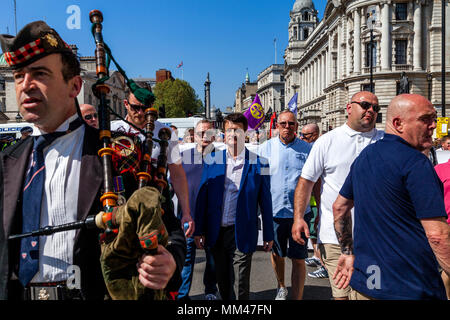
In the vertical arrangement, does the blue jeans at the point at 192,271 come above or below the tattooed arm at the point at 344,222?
below

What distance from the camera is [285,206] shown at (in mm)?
5602

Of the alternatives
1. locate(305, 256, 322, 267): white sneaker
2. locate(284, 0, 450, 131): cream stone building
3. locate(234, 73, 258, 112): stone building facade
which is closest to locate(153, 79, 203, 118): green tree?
locate(284, 0, 450, 131): cream stone building

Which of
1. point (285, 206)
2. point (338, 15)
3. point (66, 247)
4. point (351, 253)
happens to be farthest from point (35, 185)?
point (338, 15)

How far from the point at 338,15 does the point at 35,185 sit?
213ft

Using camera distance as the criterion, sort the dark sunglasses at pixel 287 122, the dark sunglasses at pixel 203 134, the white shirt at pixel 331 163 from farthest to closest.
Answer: the dark sunglasses at pixel 203 134 → the dark sunglasses at pixel 287 122 → the white shirt at pixel 331 163

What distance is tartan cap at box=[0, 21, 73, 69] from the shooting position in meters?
1.67

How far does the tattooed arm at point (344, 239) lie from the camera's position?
3202 millimetres

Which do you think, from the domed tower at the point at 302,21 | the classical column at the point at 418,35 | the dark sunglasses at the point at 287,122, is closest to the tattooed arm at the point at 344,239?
the dark sunglasses at the point at 287,122

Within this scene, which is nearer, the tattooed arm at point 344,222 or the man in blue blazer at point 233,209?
the tattooed arm at point 344,222

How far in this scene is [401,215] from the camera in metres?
2.63

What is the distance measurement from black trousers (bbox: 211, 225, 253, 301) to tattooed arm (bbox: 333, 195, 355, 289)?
143cm

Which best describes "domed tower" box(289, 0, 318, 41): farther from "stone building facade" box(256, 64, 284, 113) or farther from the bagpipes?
the bagpipes

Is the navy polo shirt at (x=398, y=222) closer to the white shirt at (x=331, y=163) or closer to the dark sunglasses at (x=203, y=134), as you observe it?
the white shirt at (x=331, y=163)

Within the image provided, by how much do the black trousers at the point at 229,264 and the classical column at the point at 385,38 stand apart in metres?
52.3
